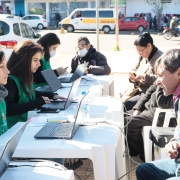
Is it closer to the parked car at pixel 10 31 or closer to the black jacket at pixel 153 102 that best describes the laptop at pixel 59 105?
the black jacket at pixel 153 102

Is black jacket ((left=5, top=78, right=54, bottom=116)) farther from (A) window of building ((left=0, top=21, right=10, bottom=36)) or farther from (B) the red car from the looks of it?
(B) the red car

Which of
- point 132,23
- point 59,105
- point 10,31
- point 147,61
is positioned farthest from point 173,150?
point 132,23

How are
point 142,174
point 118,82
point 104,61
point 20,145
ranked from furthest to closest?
point 118,82
point 104,61
point 142,174
point 20,145

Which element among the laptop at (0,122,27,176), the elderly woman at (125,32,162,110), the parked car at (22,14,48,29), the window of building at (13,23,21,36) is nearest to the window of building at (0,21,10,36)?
the window of building at (13,23,21,36)

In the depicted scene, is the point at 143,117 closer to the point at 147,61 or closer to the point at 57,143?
the point at 147,61

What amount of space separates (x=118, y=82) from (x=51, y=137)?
20.2 feet

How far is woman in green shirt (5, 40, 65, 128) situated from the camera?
10.8 feet

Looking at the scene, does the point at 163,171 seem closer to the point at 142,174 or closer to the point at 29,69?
the point at 142,174

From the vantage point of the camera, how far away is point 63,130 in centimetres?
264

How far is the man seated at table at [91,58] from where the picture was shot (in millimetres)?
5496

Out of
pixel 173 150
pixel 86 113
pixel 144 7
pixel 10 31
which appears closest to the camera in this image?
pixel 173 150

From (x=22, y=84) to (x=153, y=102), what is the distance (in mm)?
1308

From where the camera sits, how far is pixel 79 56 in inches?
224

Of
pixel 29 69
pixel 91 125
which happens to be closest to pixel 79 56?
pixel 29 69
